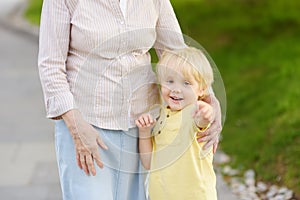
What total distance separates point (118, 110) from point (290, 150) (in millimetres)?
3149

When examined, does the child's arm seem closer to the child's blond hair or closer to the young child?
the young child

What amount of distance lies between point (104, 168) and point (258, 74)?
5.72 meters

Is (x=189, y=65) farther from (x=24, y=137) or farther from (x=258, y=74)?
(x=258, y=74)

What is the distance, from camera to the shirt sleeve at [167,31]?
3.00 m

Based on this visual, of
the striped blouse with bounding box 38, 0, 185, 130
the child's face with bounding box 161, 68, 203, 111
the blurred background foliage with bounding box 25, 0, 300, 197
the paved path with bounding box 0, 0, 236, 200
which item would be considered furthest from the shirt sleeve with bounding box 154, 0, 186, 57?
the paved path with bounding box 0, 0, 236, 200

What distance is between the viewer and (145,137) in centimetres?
292

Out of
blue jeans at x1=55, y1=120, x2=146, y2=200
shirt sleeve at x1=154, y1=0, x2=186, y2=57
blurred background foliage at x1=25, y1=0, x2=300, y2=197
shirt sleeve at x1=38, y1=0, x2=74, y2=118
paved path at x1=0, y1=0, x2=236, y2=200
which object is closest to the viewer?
shirt sleeve at x1=38, y1=0, x2=74, y2=118

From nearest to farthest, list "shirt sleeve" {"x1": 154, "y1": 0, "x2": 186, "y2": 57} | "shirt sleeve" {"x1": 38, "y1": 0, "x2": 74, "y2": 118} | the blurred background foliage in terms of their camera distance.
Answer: "shirt sleeve" {"x1": 38, "y1": 0, "x2": 74, "y2": 118}, "shirt sleeve" {"x1": 154, "y1": 0, "x2": 186, "y2": 57}, the blurred background foliage

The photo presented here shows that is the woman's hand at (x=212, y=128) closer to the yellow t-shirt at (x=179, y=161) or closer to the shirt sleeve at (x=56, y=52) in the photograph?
the yellow t-shirt at (x=179, y=161)

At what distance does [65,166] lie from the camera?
2.93 m

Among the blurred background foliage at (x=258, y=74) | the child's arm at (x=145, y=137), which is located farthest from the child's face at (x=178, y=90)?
the blurred background foliage at (x=258, y=74)

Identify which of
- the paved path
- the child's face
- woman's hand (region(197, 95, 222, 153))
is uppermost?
the child's face

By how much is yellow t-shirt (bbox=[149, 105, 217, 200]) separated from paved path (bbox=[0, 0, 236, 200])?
2361 mm

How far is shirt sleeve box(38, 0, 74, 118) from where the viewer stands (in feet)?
9.09
